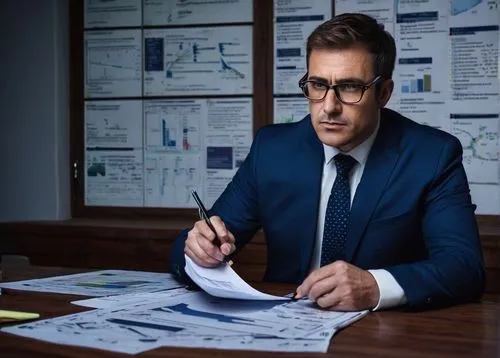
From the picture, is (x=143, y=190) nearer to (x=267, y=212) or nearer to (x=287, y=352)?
(x=267, y=212)

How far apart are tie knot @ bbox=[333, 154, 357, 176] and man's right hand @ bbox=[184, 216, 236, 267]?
44 cm

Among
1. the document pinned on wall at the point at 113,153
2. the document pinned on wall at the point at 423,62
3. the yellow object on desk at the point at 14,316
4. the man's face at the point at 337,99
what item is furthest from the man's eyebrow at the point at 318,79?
the document pinned on wall at the point at 113,153

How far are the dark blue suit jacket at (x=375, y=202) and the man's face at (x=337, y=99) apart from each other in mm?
140

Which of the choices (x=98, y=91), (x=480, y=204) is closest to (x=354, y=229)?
(x=480, y=204)

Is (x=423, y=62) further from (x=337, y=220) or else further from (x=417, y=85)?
(x=337, y=220)

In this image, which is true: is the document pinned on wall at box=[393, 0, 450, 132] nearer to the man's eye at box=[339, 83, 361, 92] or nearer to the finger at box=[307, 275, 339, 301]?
the man's eye at box=[339, 83, 361, 92]

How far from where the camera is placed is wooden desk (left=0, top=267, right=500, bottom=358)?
1.06 m

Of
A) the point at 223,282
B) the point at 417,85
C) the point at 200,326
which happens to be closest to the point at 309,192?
the point at 223,282

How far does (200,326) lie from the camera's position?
1.21m

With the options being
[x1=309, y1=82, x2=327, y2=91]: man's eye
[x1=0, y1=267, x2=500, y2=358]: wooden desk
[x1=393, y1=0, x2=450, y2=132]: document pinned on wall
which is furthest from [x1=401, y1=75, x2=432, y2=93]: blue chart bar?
[x1=0, y1=267, x2=500, y2=358]: wooden desk

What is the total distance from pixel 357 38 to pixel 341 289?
0.72 metres

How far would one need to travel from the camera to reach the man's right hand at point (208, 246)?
1.59m

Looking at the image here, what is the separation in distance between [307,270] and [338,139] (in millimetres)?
366

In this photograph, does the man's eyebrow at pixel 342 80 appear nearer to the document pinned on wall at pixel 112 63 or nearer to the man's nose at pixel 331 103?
the man's nose at pixel 331 103
